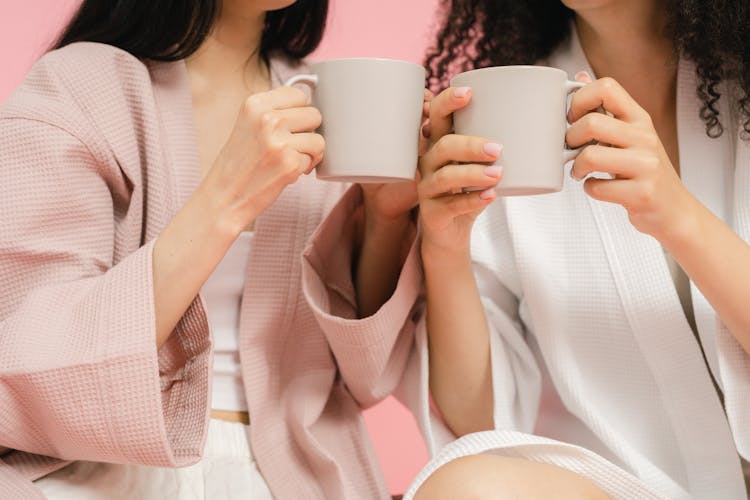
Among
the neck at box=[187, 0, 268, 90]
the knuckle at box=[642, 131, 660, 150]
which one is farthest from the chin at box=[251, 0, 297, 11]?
the knuckle at box=[642, 131, 660, 150]

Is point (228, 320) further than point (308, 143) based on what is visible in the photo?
Yes

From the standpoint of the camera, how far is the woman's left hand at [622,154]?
83cm

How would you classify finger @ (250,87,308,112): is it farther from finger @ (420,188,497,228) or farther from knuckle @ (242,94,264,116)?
finger @ (420,188,497,228)

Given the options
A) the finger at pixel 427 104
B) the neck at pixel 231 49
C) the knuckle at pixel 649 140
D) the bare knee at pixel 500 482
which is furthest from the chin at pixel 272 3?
the bare knee at pixel 500 482

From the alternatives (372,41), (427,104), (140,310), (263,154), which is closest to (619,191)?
(427,104)

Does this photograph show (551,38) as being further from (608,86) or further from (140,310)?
(140,310)

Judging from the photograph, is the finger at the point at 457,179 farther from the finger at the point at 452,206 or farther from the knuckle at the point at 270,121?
the knuckle at the point at 270,121

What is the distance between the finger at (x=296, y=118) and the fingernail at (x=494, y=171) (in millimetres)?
166

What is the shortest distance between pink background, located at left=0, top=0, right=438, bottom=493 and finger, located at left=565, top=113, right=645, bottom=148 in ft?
2.95

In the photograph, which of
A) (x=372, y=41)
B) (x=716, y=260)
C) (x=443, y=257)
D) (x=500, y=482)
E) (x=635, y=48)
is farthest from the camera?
(x=372, y=41)

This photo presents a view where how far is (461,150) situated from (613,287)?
380 mm

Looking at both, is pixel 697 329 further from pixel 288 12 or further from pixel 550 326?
pixel 288 12

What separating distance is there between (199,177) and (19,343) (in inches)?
12.1

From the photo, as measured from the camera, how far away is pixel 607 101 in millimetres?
841
